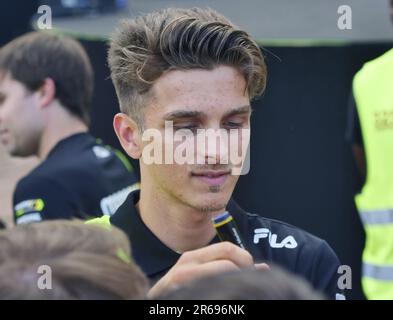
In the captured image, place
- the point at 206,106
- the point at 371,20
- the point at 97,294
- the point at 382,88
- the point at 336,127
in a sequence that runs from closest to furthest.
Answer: the point at 97,294 → the point at 206,106 → the point at 382,88 → the point at 336,127 → the point at 371,20

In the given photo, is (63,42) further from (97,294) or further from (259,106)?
(97,294)

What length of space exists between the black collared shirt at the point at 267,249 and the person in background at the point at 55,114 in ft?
4.21

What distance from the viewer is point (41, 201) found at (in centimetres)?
329

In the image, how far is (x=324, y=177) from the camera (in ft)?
13.7

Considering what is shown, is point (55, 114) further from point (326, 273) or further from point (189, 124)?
point (326, 273)

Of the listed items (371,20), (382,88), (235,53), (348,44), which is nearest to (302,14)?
(371,20)

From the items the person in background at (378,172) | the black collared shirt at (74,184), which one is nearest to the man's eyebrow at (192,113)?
the person in background at (378,172)

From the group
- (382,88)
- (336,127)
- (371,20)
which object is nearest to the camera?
(382,88)

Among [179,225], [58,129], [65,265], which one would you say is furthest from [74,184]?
[65,265]

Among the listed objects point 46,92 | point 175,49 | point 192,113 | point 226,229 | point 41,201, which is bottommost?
point 41,201

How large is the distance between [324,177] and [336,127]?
0.24 metres

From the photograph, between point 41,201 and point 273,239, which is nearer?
point 273,239

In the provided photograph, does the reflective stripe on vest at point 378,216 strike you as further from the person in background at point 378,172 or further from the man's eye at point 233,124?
the man's eye at point 233,124

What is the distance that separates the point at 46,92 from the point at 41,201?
1.84 feet
